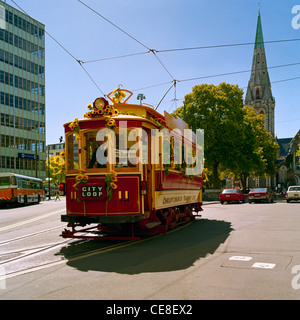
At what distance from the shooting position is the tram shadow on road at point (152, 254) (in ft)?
21.5

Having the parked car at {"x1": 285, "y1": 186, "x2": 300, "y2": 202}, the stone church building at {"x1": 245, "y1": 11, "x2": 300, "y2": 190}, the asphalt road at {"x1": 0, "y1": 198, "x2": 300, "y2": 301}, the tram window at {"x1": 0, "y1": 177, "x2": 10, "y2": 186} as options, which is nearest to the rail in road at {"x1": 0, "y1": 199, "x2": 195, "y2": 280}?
the asphalt road at {"x1": 0, "y1": 198, "x2": 300, "y2": 301}

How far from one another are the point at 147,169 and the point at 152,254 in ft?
8.80

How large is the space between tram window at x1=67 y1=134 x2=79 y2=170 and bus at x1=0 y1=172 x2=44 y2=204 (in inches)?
884

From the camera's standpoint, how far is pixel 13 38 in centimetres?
5341

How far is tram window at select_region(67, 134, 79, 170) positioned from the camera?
371 inches

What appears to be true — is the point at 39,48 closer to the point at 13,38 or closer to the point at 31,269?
the point at 13,38

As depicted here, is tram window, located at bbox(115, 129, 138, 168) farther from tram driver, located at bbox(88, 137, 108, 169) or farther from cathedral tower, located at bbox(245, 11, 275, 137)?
cathedral tower, located at bbox(245, 11, 275, 137)

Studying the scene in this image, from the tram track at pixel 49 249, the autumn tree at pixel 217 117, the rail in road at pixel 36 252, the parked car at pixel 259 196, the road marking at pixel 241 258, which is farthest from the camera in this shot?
the autumn tree at pixel 217 117

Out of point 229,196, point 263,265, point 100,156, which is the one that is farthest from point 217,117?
point 263,265

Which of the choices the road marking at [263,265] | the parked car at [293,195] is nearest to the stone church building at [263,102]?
the parked car at [293,195]

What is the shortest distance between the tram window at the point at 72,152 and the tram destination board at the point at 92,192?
790mm

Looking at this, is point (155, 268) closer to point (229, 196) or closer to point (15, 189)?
point (15, 189)

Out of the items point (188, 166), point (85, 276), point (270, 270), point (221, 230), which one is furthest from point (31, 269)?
point (188, 166)

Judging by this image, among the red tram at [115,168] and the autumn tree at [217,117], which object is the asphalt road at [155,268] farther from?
the autumn tree at [217,117]
